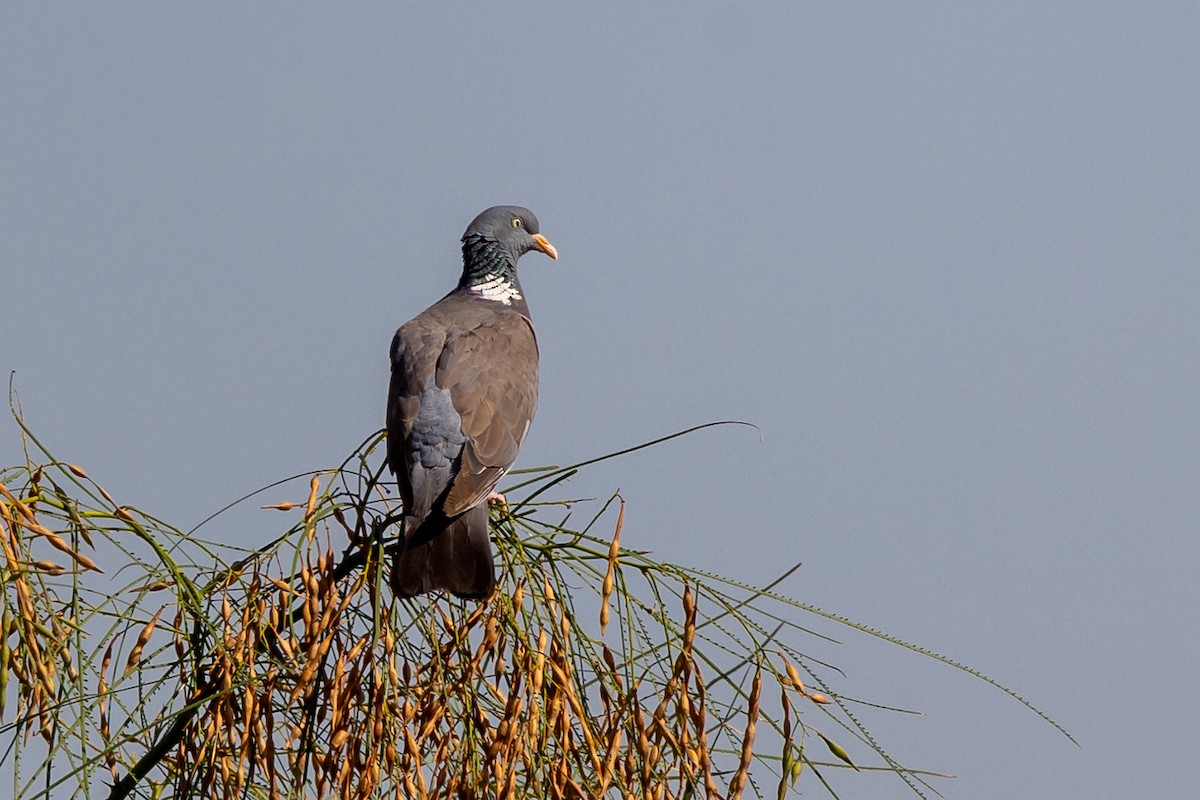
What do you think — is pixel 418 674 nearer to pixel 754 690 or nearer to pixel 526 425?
pixel 754 690

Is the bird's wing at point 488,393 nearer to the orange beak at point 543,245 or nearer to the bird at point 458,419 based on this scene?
the bird at point 458,419

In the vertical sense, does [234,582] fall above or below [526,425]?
below

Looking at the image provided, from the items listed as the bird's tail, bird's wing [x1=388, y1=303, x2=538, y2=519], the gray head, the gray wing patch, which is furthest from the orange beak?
the bird's tail

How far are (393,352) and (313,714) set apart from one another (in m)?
2.05

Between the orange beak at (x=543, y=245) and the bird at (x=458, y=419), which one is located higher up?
the orange beak at (x=543, y=245)

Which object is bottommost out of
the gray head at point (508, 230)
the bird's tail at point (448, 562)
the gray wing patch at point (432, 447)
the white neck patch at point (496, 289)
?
the bird's tail at point (448, 562)

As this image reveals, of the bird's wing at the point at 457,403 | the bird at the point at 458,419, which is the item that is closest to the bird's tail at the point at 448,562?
the bird at the point at 458,419

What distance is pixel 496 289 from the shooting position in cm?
534

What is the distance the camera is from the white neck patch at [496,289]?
5.29 m

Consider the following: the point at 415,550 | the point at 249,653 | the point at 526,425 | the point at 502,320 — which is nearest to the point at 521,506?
the point at 415,550

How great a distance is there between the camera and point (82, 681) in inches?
99.0

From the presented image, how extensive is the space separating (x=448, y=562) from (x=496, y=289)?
2.23 metres

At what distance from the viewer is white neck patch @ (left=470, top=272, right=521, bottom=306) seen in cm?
529

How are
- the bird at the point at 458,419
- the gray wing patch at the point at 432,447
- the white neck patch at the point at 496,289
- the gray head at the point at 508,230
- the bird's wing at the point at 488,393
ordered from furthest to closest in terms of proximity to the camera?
Result: the gray head at the point at 508,230 < the white neck patch at the point at 496,289 < the bird's wing at the point at 488,393 < the gray wing patch at the point at 432,447 < the bird at the point at 458,419
